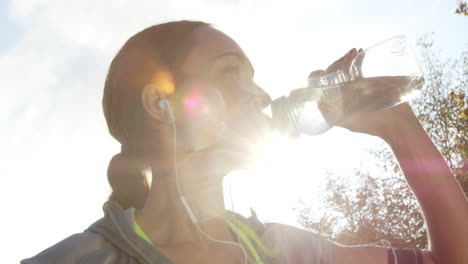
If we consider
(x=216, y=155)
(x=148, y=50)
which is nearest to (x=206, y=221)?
(x=216, y=155)

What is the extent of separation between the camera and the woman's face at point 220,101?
2.32 m

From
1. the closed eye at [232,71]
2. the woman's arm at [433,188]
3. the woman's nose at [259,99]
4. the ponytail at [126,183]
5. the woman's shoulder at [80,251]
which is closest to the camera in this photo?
the woman's shoulder at [80,251]

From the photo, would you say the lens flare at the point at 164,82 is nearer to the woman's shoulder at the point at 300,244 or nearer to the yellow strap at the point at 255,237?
the yellow strap at the point at 255,237

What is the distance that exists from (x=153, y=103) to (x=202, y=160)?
45 cm

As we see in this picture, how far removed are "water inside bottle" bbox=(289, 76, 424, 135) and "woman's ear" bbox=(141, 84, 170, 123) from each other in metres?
0.81

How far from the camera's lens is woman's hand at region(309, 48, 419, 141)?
→ 239cm

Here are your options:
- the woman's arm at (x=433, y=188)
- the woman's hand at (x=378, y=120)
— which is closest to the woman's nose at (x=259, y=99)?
the woman's hand at (x=378, y=120)

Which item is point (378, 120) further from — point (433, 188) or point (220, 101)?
point (220, 101)

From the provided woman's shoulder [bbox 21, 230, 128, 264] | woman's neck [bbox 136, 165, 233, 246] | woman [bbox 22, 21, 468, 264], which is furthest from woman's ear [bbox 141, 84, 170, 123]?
woman's shoulder [bbox 21, 230, 128, 264]

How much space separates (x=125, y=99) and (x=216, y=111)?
25.8 inches

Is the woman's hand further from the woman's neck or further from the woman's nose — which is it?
the woman's neck

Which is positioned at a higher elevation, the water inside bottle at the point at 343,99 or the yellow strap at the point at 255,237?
the water inside bottle at the point at 343,99

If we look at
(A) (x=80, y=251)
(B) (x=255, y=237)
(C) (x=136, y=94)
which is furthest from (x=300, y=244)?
(C) (x=136, y=94)

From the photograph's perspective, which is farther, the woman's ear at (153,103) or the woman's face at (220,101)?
the woman's ear at (153,103)
